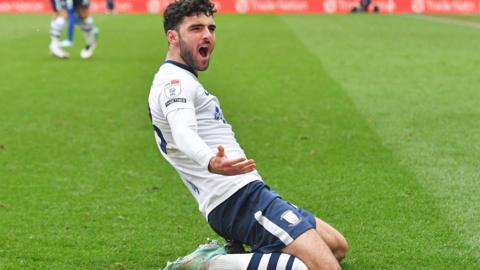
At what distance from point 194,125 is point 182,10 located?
800 mm

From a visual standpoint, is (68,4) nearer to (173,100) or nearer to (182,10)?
(182,10)

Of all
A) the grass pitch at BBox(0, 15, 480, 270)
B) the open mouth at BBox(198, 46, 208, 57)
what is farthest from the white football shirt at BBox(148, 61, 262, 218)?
the grass pitch at BBox(0, 15, 480, 270)

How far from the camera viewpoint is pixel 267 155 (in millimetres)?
10031

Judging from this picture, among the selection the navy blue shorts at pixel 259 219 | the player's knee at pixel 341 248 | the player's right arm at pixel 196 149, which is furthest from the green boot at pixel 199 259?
the player's right arm at pixel 196 149

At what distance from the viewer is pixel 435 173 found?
353 inches

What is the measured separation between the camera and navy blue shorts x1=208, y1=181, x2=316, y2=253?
5262 millimetres

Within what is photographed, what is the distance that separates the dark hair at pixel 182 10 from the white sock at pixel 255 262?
4.86 feet

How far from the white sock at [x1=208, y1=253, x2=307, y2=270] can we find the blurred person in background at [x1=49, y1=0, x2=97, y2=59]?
1643 centimetres

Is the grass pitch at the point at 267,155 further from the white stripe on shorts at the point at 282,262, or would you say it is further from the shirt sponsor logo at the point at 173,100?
the shirt sponsor logo at the point at 173,100

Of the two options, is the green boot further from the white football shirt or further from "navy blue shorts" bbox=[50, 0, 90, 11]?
"navy blue shorts" bbox=[50, 0, 90, 11]

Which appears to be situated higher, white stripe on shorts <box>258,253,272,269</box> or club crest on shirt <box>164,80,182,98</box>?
club crest on shirt <box>164,80,182,98</box>

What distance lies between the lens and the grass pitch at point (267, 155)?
6676 millimetres

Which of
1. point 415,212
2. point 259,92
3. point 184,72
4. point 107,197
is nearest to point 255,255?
point 184,72

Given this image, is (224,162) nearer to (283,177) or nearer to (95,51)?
(283,177)
